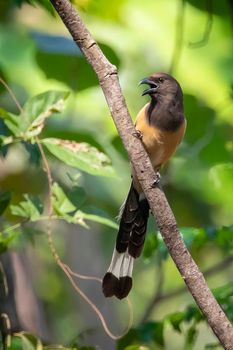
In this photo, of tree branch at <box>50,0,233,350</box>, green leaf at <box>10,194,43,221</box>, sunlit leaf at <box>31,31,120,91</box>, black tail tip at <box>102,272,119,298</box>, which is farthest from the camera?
sunlit leaf at <box>31,31,120,91</box>

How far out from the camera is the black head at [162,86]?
370 cm

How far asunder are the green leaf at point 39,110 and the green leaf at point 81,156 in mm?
90

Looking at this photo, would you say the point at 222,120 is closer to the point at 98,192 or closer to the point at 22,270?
the point at 98,192

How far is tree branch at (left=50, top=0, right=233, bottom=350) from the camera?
2.70 meters

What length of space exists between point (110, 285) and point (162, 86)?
0.84 meters

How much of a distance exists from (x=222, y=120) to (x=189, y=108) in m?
0.93

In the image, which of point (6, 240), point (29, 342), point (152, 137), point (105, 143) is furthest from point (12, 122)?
point (105, 143)

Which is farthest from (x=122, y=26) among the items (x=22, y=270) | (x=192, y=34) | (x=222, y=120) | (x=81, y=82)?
(x=22, y=270)

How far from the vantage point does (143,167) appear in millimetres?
2717

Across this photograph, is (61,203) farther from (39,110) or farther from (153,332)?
(153,332)

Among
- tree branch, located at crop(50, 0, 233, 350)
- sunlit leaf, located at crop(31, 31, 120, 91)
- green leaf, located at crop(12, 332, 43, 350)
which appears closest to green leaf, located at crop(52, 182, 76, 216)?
green leaf, located at crop(12, 332, 43, 350)

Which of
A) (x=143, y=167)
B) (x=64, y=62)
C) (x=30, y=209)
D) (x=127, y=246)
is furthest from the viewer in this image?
(x=64, y=62)

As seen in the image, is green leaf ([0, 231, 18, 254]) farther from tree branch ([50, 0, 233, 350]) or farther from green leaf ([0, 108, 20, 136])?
tree branch ([50, 0, 233, 350])

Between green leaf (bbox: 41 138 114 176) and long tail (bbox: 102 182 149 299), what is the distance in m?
0.37
